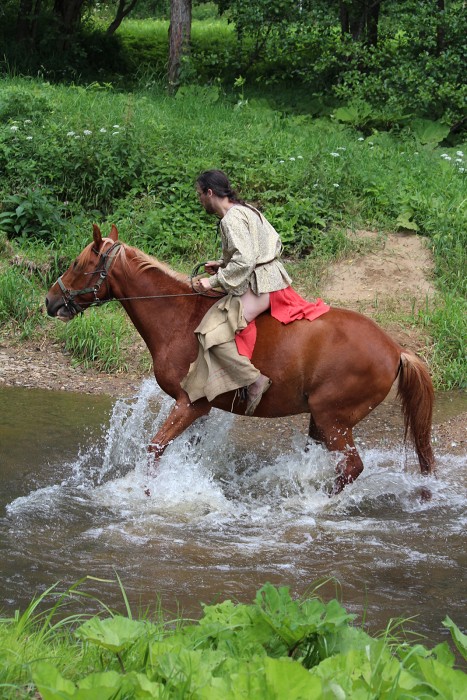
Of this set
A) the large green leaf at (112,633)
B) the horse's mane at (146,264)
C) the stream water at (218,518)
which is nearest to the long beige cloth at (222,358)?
the horse's mane at (146,264)

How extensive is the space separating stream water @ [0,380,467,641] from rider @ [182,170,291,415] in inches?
29.6

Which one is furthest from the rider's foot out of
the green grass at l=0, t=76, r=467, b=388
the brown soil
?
the green grass at l=0, t=76, r=467, b=388

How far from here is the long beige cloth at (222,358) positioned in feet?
20.2

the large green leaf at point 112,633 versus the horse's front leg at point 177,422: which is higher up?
the large green leaf at point 112,633

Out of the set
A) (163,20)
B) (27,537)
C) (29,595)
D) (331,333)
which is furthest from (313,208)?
(163,20)

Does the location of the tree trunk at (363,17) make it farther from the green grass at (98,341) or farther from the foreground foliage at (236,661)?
the foreground foliage at (236,661)

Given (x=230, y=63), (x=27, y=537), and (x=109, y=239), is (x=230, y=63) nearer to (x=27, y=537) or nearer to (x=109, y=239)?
(x=109, y=239)

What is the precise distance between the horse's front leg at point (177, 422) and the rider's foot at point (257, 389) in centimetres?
31

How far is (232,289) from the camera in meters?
6.17

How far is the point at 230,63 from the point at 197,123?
477 cm

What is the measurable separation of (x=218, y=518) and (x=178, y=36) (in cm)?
1208

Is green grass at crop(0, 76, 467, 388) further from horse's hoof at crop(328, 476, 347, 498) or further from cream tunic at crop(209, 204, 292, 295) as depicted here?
cream tunic at crop(209, 204, 292, 295)

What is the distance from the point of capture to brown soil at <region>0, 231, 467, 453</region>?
355 inches

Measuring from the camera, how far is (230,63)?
1778 centimetres
